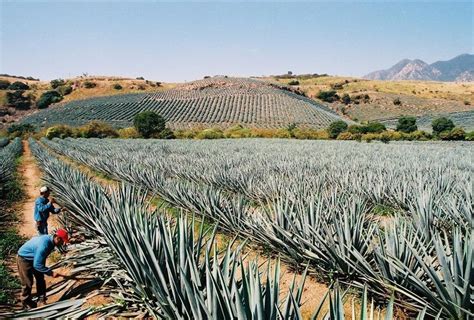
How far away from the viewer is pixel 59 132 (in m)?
41.4

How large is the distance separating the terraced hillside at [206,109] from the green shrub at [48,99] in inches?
331

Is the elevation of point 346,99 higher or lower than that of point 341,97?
lower

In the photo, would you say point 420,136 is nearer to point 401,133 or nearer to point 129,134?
point 401,133

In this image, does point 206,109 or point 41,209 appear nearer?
point 41,209

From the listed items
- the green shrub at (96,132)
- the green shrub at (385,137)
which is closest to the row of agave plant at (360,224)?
the green shrub at (385,137)

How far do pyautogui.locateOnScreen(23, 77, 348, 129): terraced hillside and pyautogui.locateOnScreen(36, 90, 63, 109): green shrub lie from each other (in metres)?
8.40

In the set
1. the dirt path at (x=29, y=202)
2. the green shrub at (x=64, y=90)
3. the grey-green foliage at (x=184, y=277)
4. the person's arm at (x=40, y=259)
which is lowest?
the dirt path at (x=29, y=202)

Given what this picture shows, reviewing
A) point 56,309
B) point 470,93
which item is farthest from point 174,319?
point 470,93

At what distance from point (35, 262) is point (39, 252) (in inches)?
4.3

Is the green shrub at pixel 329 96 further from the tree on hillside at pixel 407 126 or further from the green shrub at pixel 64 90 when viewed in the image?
the green shrub at pixel 64 90

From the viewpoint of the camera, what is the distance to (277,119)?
189ft

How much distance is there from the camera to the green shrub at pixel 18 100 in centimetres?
7881

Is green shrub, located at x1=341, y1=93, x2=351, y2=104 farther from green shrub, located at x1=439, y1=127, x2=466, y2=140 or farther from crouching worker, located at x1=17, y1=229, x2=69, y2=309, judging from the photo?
crouching worker, located at x1=17, y1=229, x2=69, y2=309

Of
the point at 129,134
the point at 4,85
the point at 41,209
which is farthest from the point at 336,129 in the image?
the point at 4,85
